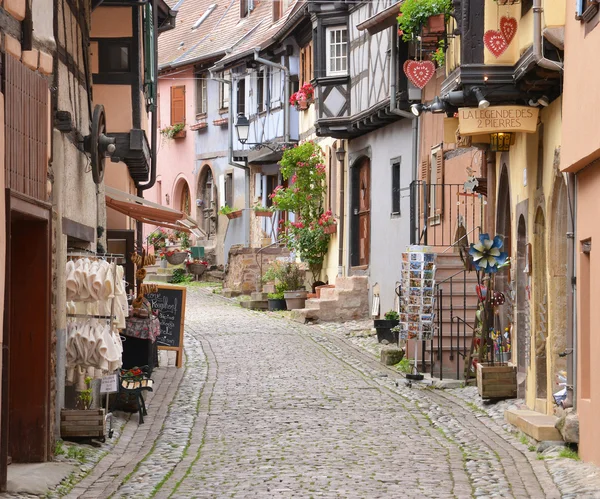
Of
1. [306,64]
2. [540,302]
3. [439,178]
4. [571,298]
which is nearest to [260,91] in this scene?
[306,64]

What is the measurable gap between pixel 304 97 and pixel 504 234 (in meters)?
14.9

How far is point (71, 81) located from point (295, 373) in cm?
710

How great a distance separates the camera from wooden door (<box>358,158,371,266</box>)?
27.8 m

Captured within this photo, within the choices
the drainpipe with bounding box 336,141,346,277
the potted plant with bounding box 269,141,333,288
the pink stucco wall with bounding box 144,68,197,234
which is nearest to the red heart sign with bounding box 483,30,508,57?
the drainpipe with bounding box 336,141,346,277

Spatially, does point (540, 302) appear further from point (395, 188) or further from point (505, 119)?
point (395, 188)

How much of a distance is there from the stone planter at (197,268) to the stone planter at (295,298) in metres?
10.8

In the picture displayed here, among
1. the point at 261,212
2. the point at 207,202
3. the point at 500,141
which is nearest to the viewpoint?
the point at 500,141

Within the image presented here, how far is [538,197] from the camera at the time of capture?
13.9 metres

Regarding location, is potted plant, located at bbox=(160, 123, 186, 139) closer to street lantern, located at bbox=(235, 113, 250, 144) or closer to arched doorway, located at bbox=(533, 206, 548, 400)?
street lantern, located at bbox=(235, 113, 250, 144)

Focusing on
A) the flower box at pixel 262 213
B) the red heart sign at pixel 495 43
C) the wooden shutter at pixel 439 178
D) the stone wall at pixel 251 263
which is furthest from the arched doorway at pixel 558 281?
the flower box at pixel 262 213

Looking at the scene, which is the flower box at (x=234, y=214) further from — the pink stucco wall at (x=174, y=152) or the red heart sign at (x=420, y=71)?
the red heart sign at (x=420, y=71)

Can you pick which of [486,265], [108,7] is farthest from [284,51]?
[486,265]

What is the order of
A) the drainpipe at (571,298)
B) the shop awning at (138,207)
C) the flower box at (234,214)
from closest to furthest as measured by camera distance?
the drainpipe at (571,298) → the shop awning at (138,207) → the flower box at (234,214)

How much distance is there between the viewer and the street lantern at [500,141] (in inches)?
598
